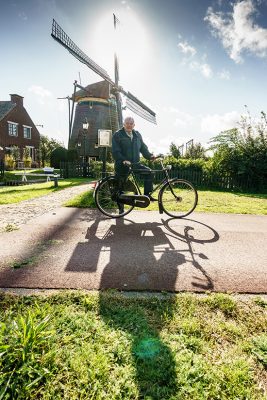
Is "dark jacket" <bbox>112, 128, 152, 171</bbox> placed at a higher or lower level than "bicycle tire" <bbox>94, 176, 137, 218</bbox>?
higher

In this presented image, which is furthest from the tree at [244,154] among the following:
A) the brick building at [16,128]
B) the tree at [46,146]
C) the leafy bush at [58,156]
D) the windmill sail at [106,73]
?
the tree at [46,146]

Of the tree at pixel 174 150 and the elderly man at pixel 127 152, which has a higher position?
the tree at pixel 174 150

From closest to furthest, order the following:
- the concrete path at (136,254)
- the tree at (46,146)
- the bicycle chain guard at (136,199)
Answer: the concrete path at (136,254) → the bicycle chain guard at (136,199) → the tree at (46,146)

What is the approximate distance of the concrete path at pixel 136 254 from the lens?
2.94 meters

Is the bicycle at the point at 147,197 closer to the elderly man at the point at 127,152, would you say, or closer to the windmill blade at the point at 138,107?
the elderly man at the point at 127,152

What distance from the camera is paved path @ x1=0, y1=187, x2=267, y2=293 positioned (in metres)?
2.94

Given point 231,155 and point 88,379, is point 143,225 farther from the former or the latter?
point 231,155

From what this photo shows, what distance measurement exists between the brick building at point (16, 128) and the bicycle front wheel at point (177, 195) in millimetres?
34068

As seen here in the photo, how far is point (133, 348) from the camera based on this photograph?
1897mm

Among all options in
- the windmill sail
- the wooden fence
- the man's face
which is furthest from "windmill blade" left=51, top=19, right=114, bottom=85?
the man's face

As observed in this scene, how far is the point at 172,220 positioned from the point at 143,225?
2.81 ft

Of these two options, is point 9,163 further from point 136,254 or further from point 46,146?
point 136,254

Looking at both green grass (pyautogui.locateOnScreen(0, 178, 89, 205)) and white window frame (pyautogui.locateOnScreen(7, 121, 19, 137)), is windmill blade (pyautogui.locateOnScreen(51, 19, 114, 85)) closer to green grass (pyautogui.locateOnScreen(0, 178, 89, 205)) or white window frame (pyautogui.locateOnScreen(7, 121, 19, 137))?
green grass (pyautogui.locateOnScreen(0, 178, 89, 205))

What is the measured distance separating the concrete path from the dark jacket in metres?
1.39
